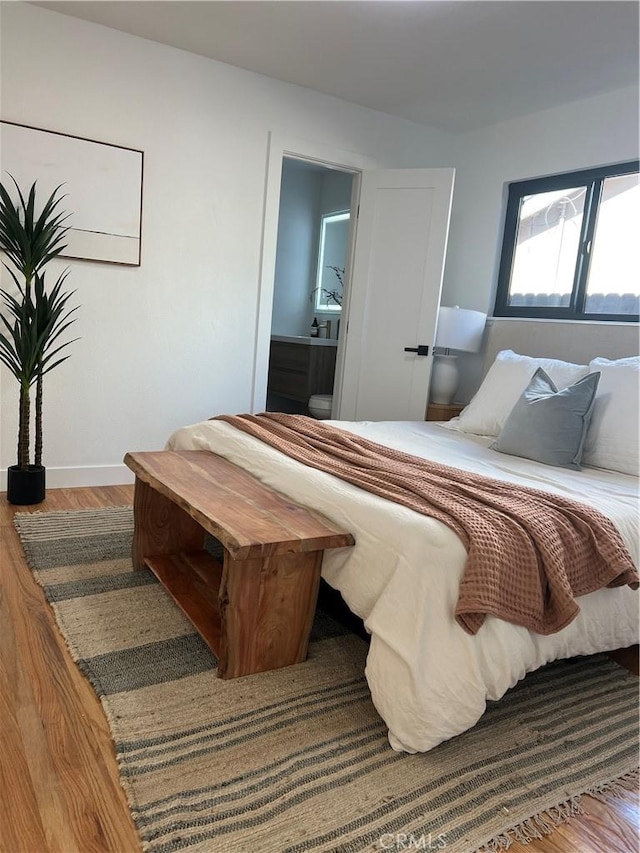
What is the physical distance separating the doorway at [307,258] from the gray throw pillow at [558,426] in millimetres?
3102

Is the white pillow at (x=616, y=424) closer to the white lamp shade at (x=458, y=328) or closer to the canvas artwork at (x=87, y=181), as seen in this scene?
the white lamp shade at (x=458, y=328)

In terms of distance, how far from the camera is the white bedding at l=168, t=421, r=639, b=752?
1.39 metres

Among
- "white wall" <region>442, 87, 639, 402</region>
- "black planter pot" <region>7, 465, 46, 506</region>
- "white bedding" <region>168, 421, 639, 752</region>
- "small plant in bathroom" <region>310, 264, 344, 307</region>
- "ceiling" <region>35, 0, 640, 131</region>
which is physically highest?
"ceiling" <region>35, 0, 640, 131</region>

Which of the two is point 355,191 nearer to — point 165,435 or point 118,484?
point 165,435

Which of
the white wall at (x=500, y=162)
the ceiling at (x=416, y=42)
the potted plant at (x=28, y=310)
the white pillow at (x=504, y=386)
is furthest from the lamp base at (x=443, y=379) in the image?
the potted plant at (x=28, y=310)

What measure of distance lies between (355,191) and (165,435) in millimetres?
2118

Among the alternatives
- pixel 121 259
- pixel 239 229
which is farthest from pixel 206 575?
pixel 239 229

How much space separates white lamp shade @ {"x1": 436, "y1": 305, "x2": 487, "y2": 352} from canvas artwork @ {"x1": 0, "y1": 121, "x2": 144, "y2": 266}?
6.38 feet

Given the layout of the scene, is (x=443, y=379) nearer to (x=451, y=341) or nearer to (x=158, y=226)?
(x=451, y=341)

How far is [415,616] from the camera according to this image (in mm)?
1402

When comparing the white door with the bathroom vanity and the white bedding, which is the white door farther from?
the white bedding

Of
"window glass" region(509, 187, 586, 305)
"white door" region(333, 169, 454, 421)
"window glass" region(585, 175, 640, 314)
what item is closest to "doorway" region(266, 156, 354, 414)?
"white door" region(333, 169, 454, 421)

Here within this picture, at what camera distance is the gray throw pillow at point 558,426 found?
2.39 meters

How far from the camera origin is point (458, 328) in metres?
3.87
